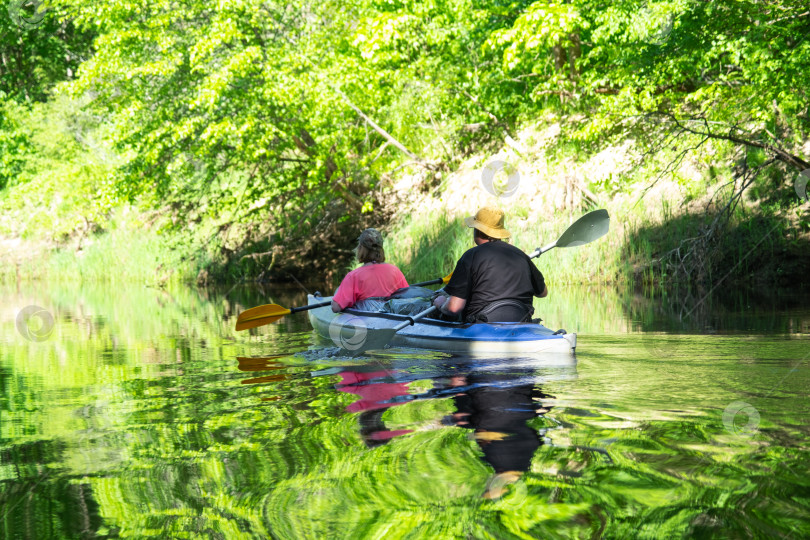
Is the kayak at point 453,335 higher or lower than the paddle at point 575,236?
lower

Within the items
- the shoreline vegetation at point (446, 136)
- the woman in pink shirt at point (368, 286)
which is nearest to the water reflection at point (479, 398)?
the woman in pink shirt at point (368, 286)

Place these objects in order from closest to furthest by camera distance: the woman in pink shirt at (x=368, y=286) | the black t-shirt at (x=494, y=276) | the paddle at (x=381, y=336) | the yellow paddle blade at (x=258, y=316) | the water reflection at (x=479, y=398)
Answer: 1. the water reflection at (x=479, y=398)
2. the black t-shirt at (x=494, y=276)
3. the paddle at (x=381, y=336)
4. the yellow paddle blade at (x=258, y=316)
5. the woman in pink shirt at (x=368, y=286)

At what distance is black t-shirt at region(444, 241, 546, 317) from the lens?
6582 millimetres

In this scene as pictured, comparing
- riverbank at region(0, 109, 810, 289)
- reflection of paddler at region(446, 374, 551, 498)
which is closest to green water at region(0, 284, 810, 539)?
reflection of paddler at region(446, 374, 551, 498)

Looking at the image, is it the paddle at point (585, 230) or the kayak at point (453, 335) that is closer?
the kayak at point (453, 335)

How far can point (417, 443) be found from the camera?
12.6 feet

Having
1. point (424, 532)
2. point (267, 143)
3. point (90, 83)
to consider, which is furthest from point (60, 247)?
point (424, 532)

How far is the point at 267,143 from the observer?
17.7 m

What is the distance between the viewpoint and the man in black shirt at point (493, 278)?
6.59m

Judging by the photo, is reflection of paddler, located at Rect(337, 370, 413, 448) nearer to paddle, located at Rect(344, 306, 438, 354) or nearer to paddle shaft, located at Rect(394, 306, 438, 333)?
paddle shaft, located at Rect(394, 306, 438, 333)

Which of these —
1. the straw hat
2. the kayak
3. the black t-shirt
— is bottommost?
the kayak

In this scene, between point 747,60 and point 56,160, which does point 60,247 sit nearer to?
point 56,160

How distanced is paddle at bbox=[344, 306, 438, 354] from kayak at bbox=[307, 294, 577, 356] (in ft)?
0.12

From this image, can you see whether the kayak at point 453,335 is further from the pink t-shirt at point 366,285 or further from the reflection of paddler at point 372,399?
the reflection of paddler at point 372,399
